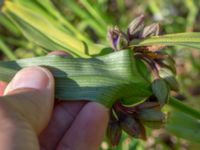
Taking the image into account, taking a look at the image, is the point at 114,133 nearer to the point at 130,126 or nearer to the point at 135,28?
the point at 130,126

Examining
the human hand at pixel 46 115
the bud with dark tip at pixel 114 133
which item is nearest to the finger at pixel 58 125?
the human hand at pixel 46 115

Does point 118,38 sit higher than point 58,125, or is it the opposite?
point 118,38

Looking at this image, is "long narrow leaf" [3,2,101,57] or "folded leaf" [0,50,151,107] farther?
"long narrow leaf" [3,2,101,57]

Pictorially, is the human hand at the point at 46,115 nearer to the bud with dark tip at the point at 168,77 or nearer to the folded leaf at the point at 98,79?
the folded leaf at the point at 98,79

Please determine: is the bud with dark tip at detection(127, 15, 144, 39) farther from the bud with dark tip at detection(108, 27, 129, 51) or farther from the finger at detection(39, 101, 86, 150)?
the finger at detection(39, 101, 86, 150)

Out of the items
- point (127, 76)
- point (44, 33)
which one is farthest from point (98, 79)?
point (44, 33)

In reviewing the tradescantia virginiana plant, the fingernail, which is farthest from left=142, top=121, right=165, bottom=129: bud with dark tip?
the fingernail

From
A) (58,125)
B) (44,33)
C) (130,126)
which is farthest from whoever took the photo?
(44,33)
